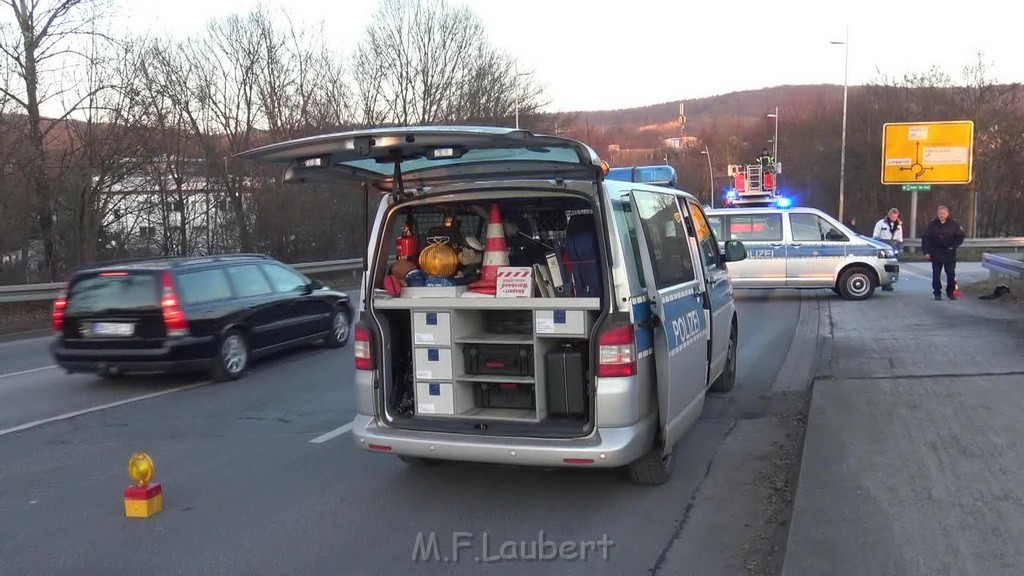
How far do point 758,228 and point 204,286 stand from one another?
36.7ft

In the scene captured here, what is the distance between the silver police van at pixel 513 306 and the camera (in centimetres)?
478

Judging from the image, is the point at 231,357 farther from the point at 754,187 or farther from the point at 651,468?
the point at 754,187

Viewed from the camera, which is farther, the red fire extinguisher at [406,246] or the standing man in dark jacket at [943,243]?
the standing man in dark jacket at [943,243]

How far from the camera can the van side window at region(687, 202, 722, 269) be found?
7.38 m

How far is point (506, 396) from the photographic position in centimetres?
550

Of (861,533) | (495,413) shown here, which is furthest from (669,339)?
(861,533)

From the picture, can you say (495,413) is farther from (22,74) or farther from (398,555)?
(22,74)

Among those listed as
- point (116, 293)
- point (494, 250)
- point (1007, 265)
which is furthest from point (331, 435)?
point (1007, 265)

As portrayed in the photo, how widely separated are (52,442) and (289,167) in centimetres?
381

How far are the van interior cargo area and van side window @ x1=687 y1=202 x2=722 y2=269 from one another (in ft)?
6.72

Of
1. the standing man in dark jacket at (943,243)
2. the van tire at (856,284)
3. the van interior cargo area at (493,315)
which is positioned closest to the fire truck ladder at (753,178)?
the van tire at (856,284)

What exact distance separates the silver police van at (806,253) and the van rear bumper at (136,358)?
36.0 ft

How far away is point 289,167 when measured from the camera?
210 inches

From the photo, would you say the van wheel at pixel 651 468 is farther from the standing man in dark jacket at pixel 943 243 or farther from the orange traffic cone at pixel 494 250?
the standing man in dark jacket at pixel 943 243
